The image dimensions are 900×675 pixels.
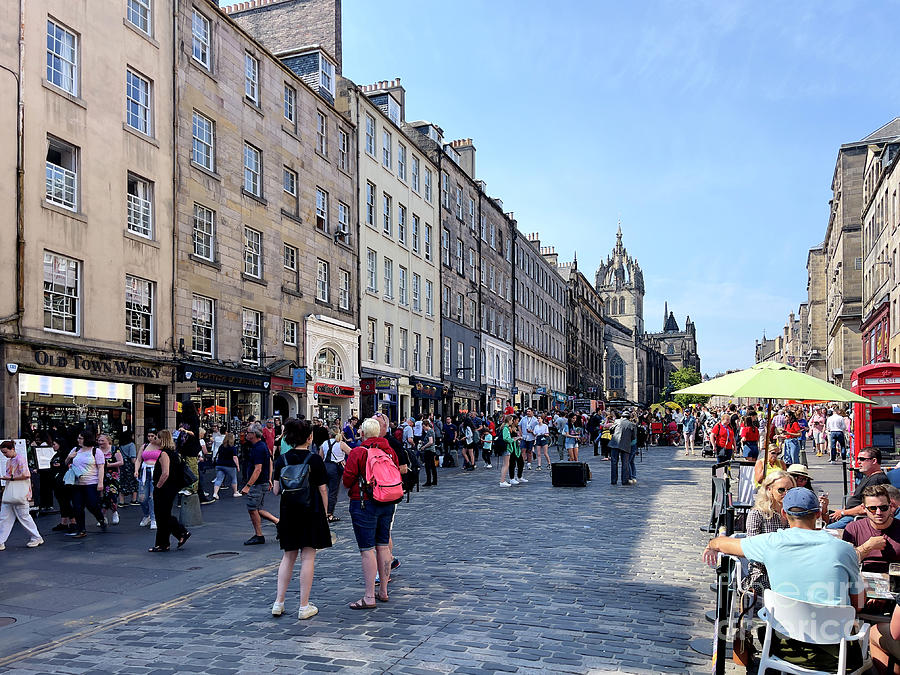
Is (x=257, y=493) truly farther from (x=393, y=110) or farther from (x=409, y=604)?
(x=393, y=110)

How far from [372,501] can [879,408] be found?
2020 cm

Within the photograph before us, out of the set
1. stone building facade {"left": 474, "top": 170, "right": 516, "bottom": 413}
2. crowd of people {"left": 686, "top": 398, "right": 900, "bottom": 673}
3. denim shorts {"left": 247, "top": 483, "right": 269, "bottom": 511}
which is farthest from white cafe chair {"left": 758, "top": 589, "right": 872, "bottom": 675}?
stone building facade {"left": 474, "top": 170, "right": 516, "bottom": 413}

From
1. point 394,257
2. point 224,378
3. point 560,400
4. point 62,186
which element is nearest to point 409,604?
point 62,186

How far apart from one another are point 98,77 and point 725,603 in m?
19.2

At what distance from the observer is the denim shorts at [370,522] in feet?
25.1

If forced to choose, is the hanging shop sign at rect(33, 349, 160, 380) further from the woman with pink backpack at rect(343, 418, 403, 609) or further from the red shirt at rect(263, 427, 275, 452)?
the woman with pink backpack at rect(343, 418, 403, 609)

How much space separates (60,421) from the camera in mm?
17938

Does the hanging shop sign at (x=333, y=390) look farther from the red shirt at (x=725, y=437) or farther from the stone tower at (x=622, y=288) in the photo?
the stone tower at (x=622, y=288)

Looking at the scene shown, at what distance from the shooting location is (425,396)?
3878 cm

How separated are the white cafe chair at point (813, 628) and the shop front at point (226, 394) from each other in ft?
62.4

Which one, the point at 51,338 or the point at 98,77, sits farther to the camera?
Result: the point at 98,77

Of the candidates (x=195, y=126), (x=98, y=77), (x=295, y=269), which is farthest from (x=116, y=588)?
(x=295, y=269)

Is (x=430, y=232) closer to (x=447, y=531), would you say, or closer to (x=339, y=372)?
(x=339, y=372)

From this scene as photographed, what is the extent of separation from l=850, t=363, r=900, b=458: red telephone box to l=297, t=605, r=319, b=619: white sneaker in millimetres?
19044
